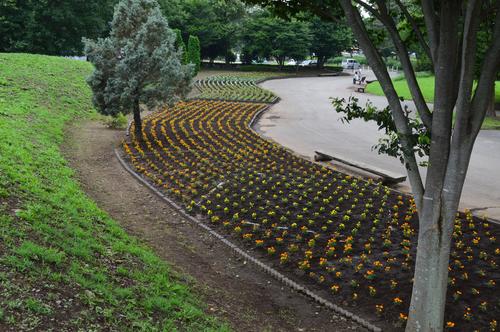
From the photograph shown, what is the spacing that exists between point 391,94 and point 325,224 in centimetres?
399

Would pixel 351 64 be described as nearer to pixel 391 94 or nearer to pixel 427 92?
pixel 427 92

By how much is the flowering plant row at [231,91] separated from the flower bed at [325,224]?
13.0 m

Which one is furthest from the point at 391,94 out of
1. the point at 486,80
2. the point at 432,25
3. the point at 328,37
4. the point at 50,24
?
the point at 328,37

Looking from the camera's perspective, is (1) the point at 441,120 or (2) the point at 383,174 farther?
(2) the point at 383,174

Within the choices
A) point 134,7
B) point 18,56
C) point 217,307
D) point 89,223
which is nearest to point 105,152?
point 134,7

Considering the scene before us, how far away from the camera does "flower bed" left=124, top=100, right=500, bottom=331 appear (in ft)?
21.3

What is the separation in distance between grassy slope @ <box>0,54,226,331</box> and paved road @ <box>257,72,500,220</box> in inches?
230

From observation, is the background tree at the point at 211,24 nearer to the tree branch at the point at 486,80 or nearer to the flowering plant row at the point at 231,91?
the flowering plant row at the point at 231,91

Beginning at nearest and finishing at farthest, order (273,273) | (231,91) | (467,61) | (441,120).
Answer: (467,61) < (441,120) < (273,273) < (231,91)

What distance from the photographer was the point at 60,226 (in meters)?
6.98

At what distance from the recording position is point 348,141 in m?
17.1

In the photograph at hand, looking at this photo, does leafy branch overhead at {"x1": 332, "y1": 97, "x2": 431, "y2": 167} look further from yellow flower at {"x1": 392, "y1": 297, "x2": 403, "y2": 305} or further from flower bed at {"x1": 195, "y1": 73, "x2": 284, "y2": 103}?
flower bed at {"x1": 195, "y1": 73, "x2": 284, "y2": 103}

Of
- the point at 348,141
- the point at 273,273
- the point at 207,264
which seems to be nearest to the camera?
the point at 273,273

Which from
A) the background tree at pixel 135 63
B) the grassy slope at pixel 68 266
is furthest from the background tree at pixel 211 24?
the grassy slope at pixel 68 266
